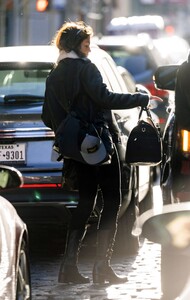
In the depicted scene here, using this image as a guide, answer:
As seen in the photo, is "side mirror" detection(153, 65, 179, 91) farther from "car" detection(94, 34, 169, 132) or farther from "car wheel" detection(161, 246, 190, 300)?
"car" detection(94, 34, 169, 132)

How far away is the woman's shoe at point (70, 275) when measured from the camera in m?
8.77

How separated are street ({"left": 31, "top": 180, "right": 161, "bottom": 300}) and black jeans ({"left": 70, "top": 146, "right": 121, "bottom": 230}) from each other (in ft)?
1.37

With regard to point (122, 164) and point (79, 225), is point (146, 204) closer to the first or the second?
point (122, 164)

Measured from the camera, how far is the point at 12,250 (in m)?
6.02

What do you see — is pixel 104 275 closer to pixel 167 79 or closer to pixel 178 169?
pixel 178 169

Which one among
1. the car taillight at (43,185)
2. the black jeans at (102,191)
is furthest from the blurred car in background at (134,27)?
the black jeans at (102,191)

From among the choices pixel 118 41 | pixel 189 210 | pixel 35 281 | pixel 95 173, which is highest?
pixel 189 210

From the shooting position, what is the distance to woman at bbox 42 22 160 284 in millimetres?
8594

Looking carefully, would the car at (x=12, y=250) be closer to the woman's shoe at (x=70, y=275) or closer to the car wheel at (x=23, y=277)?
the car wheel at (x=23, y=277)

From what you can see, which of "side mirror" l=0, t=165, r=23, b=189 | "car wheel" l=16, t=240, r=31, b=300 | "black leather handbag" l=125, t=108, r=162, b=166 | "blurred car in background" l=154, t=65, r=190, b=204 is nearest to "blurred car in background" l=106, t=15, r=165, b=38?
"black leather handbag" l=125, t=108, r=162, b=166

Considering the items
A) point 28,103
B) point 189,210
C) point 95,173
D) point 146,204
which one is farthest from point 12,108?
point 189,210

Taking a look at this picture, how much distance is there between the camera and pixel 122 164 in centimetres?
970

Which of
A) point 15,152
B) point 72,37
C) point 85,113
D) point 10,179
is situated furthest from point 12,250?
point 15,152

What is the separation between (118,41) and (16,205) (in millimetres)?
13898
